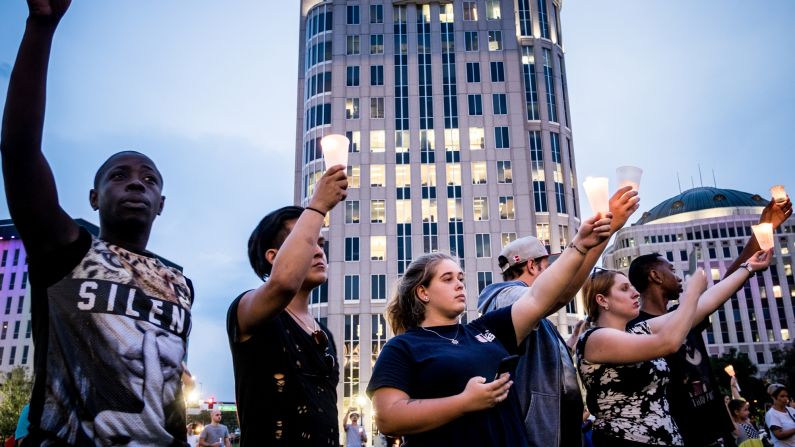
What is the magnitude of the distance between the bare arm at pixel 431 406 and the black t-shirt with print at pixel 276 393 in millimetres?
297

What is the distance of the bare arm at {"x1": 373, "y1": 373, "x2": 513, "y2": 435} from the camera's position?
2.47 metres

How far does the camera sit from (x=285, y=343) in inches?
107

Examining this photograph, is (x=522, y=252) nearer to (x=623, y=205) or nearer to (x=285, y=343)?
(x=623, y=205)

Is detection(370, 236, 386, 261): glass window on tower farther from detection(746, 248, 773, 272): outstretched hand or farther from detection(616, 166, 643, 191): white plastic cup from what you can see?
detection(616, 166, 643, 191): white plastic cup

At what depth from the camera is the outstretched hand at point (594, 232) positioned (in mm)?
2824

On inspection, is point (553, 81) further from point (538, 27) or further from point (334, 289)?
point (334, 289)

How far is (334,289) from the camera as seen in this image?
4406cm

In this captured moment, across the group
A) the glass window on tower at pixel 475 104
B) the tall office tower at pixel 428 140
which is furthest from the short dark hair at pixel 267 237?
the glass window on tower at pixel 475 104

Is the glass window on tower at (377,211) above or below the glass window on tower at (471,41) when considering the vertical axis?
below

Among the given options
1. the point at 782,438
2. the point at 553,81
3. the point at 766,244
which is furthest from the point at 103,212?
the point at 553,81

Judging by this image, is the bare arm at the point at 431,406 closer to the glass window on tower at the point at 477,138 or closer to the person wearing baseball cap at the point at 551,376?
the person wearing baseball cap at the point at 551,376

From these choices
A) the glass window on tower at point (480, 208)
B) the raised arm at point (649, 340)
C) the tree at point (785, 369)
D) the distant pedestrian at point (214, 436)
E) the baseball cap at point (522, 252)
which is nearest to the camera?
the raised arm at point (649, 340)

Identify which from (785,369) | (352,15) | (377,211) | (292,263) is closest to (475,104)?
(377,211)

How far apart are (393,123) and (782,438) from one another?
43083 mm
